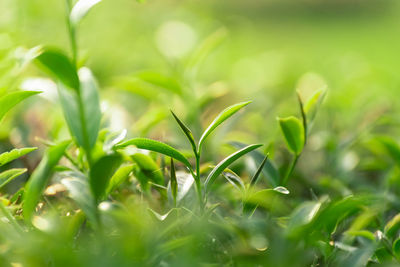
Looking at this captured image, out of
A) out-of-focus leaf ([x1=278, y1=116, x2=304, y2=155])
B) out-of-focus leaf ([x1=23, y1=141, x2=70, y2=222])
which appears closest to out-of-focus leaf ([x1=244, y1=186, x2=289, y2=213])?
out-of-focus leaf ([x1=278, y1=116, x2=304, y2=155])

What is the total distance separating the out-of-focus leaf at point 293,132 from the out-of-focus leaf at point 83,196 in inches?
10.2

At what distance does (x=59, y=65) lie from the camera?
538 millimetres

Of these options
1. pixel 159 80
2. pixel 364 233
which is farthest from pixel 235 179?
pixel 159 80

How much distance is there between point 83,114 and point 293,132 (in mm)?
281

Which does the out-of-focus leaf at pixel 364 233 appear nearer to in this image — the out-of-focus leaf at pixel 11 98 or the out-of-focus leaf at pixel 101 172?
the out-of-focus leaf at pixel 101 172

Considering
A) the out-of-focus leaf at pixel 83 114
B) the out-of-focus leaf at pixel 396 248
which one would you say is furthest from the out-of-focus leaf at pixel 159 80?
the out-of-focus leaf at pixel 396 248

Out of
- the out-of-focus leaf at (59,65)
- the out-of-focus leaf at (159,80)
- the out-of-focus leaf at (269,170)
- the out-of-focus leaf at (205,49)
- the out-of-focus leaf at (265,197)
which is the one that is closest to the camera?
the out-of-focus leaf at (59,65)

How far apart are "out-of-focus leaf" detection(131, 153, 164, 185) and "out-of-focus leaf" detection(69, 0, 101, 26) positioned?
7.3 inches

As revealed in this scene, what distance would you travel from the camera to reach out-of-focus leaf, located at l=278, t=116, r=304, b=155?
0.71m

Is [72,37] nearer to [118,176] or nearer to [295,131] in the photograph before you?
[118,176]

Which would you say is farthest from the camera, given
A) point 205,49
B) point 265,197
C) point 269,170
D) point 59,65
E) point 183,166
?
point 205,49

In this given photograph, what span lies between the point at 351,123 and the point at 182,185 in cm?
75

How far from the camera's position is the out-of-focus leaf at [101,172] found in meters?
0.57

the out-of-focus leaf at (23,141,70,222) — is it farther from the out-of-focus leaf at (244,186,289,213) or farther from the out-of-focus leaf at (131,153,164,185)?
the out-of-focus leaf at (244,186,289,213)
